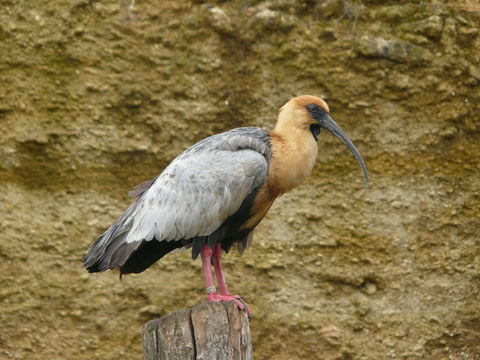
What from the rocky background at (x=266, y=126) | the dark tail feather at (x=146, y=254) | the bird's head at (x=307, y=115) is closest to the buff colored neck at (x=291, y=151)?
the bird's head at (x=307, y=115)

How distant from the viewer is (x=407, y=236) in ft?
30.0

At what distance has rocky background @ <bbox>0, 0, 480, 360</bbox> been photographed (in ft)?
29.3

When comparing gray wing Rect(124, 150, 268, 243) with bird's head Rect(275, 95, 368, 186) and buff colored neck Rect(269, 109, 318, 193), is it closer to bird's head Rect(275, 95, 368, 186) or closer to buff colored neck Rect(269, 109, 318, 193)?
buff colored neck Rect(269, 109, 318, 193)

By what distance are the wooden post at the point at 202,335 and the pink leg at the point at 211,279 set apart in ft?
0.93

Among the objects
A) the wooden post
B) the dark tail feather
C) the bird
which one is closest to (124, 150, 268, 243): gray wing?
Result: the bird

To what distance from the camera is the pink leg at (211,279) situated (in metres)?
6.00

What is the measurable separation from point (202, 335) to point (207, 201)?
134cm

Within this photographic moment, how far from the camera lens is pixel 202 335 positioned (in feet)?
17.0

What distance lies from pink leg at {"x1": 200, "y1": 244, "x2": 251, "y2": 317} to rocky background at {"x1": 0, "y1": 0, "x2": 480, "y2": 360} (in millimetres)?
2365

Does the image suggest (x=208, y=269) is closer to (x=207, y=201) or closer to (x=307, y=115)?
(x=207, y=201)

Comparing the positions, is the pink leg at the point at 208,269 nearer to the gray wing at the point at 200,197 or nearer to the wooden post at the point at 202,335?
the gray wing at the point at 200,197

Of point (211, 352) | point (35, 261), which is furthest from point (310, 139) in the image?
point (35, 261)

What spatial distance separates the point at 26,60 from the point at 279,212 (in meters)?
3.22

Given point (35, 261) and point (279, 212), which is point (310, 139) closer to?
point (279, 212)
